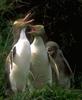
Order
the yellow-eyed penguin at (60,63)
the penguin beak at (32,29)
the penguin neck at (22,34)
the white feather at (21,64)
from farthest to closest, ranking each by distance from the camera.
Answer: the yellow-eyed penguin at (60,63), the penguin beak at (32,29), the penguin neck at (22,34), the white feather at (21,64)

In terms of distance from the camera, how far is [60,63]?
701cm

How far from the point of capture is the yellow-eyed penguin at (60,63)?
6.87 metres

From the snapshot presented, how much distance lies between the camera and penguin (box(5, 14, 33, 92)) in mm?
6160

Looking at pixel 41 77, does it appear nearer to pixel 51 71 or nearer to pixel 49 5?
pixel 51 71

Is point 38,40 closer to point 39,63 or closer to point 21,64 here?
point 39,63

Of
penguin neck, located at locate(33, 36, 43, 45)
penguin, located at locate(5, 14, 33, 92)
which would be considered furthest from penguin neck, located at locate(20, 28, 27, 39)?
penguin neck, located at locate(33, 36, 43, 45)

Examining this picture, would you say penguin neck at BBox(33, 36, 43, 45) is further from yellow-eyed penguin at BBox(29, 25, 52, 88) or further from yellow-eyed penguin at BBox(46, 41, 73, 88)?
yellow-eyed penguin at BBox(46, 41, 73, 88)

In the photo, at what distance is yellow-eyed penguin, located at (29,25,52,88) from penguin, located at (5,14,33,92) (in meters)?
0.13

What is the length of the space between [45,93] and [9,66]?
33.5 inches

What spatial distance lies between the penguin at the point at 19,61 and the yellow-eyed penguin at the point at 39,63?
0.13 meters

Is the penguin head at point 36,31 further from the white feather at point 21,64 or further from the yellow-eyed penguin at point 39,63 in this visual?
the white feather at point 21,64

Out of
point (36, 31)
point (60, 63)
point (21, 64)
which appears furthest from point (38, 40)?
point (60, 63)

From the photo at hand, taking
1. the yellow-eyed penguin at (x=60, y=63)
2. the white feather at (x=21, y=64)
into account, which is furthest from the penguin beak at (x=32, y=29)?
the yellow-eyed penguin at (x=60, y=63)

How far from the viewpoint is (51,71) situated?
6.50 meters
